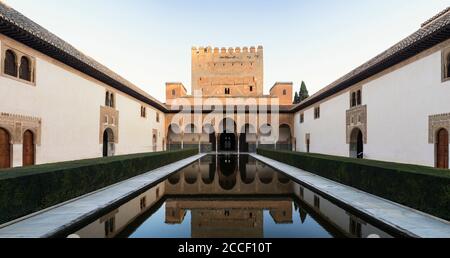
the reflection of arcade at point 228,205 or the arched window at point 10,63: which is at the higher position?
the arched window at point 10,63

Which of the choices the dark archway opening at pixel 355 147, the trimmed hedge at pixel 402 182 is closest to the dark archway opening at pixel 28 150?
the trimmed hedge at pixel 402 182

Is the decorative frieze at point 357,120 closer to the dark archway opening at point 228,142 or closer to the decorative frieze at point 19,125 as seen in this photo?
the decorative frieze at point 19,125

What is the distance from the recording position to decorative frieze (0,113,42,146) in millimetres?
8039

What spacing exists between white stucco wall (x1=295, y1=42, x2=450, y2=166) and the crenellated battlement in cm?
2737

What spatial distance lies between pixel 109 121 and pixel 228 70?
91.6 ft

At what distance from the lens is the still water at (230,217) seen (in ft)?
15.2

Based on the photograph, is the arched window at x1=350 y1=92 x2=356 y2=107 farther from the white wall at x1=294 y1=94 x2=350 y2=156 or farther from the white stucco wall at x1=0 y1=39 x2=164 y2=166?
the white stucco wall at x1=0 y1=39 x2=164 y2=166

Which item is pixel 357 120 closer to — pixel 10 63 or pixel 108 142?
pixel 108 142

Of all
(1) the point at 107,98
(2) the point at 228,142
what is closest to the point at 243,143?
(2) the point at 228,142

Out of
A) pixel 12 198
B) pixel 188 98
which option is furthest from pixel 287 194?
pixel 188 98

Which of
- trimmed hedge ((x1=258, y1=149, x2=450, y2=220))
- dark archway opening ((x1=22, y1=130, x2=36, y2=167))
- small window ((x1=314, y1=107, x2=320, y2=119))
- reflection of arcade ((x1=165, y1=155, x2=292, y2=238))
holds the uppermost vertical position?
small window ((x1=314, y1=107, x2=320, y2=119))

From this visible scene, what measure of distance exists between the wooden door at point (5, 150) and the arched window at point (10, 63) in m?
1.97

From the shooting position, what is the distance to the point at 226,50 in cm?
4062

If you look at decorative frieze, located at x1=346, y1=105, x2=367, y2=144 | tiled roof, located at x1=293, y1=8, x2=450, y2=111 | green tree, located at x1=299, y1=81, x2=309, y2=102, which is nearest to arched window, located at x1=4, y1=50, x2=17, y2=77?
tiled roof, located at x1=293, y1=8, x2=450, y2=111
